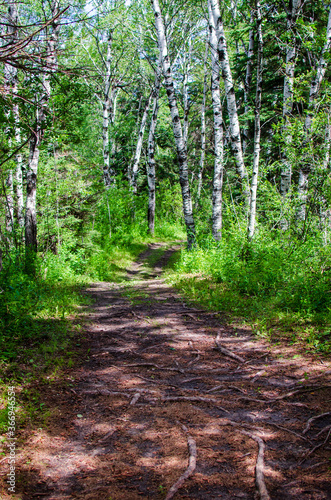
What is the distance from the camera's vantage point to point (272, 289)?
713cm

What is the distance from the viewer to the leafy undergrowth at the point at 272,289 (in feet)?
17.7

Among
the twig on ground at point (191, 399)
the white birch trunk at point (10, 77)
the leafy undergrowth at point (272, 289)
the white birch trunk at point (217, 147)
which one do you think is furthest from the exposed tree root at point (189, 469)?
the white birch trunk at point (217, 147)

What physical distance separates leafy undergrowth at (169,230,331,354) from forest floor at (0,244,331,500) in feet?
1.47

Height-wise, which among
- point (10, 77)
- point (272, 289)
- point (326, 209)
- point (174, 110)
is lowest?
point (272, 289)

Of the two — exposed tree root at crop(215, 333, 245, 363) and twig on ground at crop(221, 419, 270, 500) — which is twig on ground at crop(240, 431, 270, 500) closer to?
twig on ground at crop(221, 419, 270, 500)

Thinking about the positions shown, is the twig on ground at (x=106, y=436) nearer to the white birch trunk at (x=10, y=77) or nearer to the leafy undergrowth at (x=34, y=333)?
the leafy undergrowth at (x=34, y=333)

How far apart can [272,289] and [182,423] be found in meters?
4.48

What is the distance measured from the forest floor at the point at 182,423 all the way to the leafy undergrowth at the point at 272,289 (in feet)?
1.47

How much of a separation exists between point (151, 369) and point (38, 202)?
8150mm

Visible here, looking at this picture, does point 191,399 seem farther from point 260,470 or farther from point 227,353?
point 227,353

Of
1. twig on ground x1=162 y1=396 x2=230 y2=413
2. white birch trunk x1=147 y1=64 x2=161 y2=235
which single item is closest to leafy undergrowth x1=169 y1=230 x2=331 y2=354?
twig on ground x1=162 y1=396 x2=230 y2=413

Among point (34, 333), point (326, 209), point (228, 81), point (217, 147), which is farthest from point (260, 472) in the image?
point (217, 147)

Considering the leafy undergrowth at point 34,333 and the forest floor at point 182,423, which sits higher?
the leafy undergrowth at point 34,333

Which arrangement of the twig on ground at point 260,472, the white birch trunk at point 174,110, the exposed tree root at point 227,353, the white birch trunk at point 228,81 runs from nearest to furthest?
the twig on ground at point 260,472 < the exposed tree root at point 227,353 < the white birch trunk at point 228,81 < the white birch trunk at point 174,110
